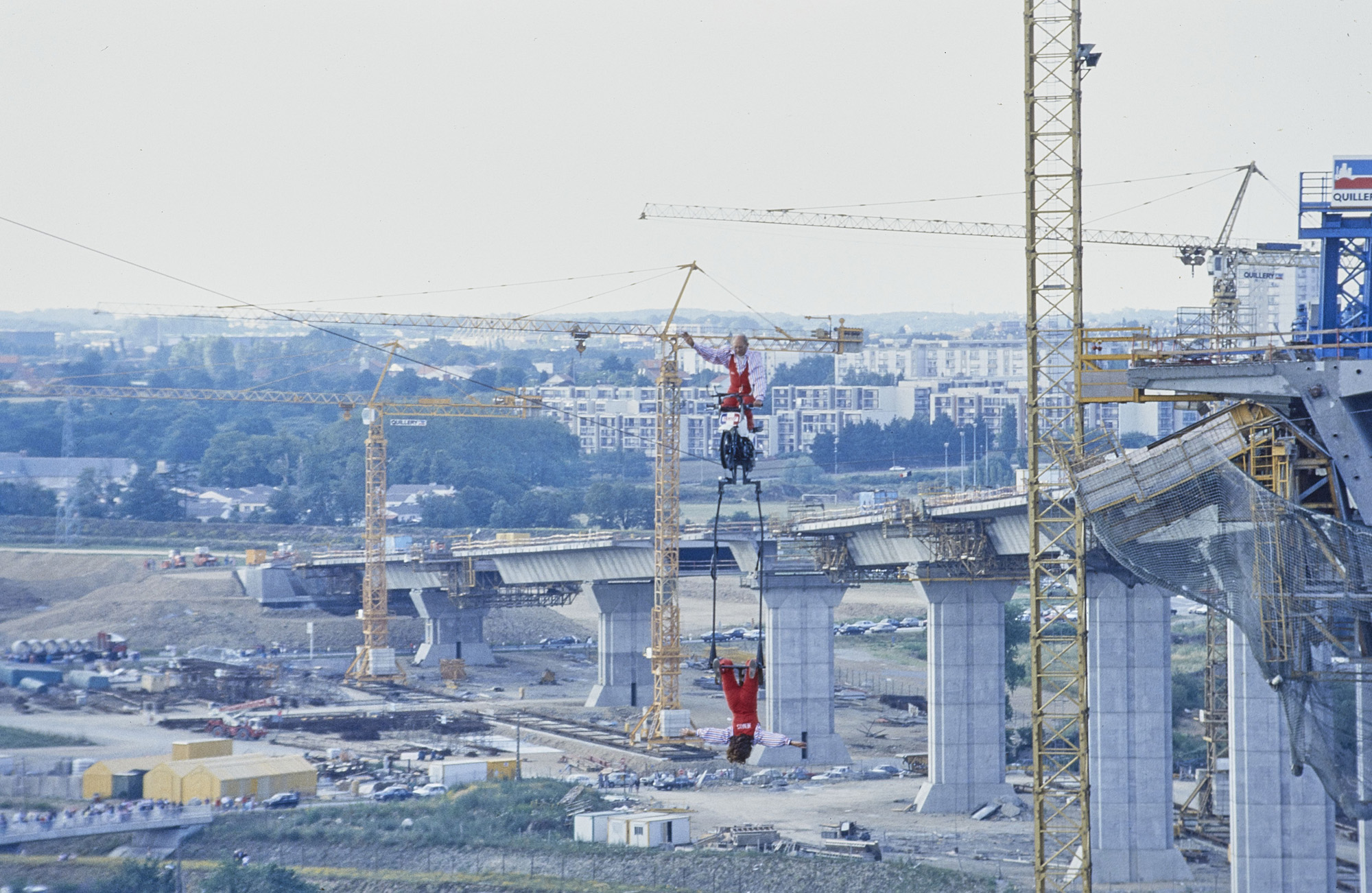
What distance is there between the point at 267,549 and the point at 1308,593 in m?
158

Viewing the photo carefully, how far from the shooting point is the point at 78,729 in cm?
9694

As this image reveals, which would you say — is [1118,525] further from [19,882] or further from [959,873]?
[19,882]

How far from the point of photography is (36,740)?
92188 millimetres

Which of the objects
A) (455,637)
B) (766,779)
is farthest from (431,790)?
(455,637)

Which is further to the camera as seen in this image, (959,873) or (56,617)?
(56,617)

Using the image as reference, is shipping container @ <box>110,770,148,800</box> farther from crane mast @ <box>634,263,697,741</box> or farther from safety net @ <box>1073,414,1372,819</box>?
safety net @ <box>1073,414,1372,819</box>

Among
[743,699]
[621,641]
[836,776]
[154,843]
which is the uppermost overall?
[743,699]

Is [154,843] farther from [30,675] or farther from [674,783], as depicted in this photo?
[30,675]

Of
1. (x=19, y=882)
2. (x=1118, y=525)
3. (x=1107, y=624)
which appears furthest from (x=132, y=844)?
(x=1118, y=525)

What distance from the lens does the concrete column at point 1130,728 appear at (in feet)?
219

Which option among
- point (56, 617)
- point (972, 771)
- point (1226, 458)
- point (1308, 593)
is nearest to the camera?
point (1308, 593)

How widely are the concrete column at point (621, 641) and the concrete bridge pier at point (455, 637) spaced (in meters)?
24.1

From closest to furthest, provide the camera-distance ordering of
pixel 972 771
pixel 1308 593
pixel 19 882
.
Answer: pixel 1308 593 → pixel 19 882 → pixel 972 771

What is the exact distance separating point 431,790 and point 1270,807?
33101 millimetres
